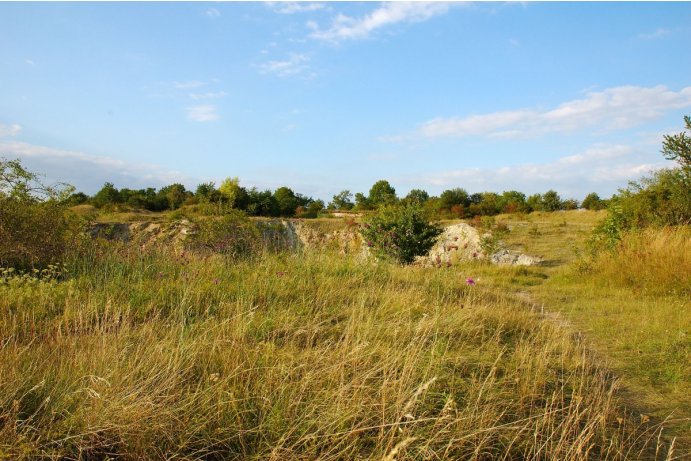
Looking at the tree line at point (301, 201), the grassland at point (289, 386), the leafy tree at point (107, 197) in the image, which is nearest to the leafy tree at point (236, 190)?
the tree line at point (301, 201)

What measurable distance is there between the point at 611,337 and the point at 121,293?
579 cm

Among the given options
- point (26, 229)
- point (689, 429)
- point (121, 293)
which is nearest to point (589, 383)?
point (689, 429)

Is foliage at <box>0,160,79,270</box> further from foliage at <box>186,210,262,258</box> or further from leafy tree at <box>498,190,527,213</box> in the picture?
leafy tree at <box>498,190,527,213</box>

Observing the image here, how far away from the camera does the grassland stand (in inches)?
82.8

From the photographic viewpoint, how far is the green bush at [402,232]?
36.1 feet

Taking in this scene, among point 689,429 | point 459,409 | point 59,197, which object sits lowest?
point 689,429

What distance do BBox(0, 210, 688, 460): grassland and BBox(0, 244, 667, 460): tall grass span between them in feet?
0.05

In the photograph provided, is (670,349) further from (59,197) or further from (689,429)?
(59,197)

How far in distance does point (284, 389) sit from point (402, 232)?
893cm

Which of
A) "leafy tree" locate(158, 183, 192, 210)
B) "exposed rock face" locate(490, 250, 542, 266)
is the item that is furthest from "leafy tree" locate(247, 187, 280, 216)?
"exposed rock face" locate(490, 250, 542, 266)

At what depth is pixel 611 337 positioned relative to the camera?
5.22 metres

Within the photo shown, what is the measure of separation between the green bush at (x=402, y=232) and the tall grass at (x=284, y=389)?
20.6ft

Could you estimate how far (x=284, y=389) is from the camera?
8.34 ft

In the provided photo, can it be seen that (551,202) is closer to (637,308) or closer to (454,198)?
(454,198)
